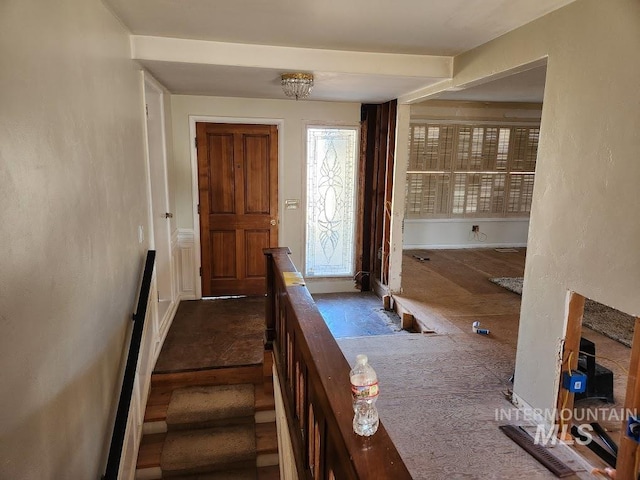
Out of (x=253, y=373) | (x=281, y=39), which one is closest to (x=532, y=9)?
(x=281, y=39)

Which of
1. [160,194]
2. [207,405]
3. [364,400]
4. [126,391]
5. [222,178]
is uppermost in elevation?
[222,178]

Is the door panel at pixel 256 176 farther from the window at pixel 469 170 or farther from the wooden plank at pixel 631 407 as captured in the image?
the wooden plank at pixel 631 407

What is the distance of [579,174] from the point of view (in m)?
2.20

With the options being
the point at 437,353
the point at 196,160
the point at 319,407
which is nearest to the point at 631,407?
the point at 319,407

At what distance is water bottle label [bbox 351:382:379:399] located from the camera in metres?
1.16

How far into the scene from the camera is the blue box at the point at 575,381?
2330 millimetres

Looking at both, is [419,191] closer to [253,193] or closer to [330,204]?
[330,204]

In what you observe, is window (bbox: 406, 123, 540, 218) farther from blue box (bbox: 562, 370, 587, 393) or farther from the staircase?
blue box (bbox: 562, 370, 587, 393)

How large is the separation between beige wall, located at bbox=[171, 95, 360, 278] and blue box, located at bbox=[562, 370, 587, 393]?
130 inches

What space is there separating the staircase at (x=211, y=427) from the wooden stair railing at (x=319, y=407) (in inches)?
25.6

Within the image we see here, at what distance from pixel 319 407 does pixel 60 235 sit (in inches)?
46.3

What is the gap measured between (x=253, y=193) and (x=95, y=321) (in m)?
3.05

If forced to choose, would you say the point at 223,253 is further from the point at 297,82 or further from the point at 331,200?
the point at 297,82

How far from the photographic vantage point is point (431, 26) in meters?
2.56
